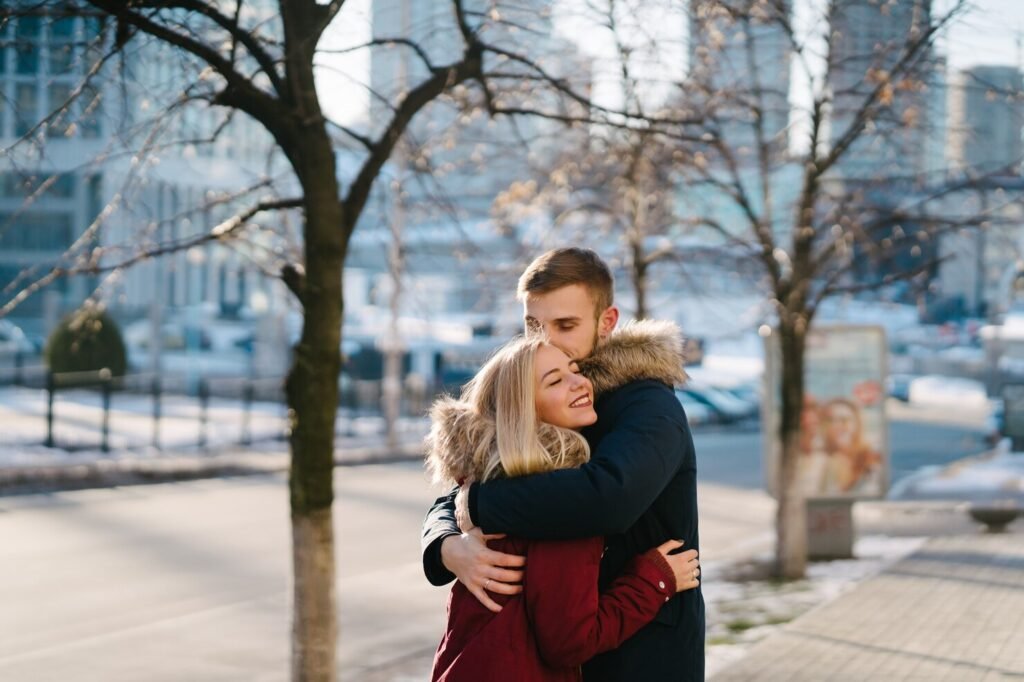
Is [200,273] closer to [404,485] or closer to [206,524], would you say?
[404,485]

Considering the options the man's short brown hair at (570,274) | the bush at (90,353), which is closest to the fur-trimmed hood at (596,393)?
the man's short brown hair at (570,274)

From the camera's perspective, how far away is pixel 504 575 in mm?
2803

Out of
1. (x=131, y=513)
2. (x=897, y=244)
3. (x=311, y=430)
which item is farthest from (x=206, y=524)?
(x=311, y=430)

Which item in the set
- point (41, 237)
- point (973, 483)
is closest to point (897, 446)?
point (973, 483)

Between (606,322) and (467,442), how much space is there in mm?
512

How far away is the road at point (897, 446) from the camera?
84.0 ft

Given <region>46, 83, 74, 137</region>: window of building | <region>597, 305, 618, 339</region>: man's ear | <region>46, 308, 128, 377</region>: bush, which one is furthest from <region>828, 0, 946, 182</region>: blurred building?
<region>46, 308, 128, 377</region>: bush

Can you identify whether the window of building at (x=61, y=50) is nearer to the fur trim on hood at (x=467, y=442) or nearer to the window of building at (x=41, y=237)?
the fur trim on hood at (x=467, y=442)

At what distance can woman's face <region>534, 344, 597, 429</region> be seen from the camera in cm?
284

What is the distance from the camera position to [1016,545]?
44.8 feet

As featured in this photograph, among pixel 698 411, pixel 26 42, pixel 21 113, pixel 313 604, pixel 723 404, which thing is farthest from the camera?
pixel 723 404

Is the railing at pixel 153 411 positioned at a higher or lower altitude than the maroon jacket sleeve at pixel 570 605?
lower

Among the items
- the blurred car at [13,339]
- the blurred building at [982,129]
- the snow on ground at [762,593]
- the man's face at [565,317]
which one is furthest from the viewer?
the blurred car at [13,339]

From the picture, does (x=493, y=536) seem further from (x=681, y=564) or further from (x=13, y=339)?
(x=13, y=339)
